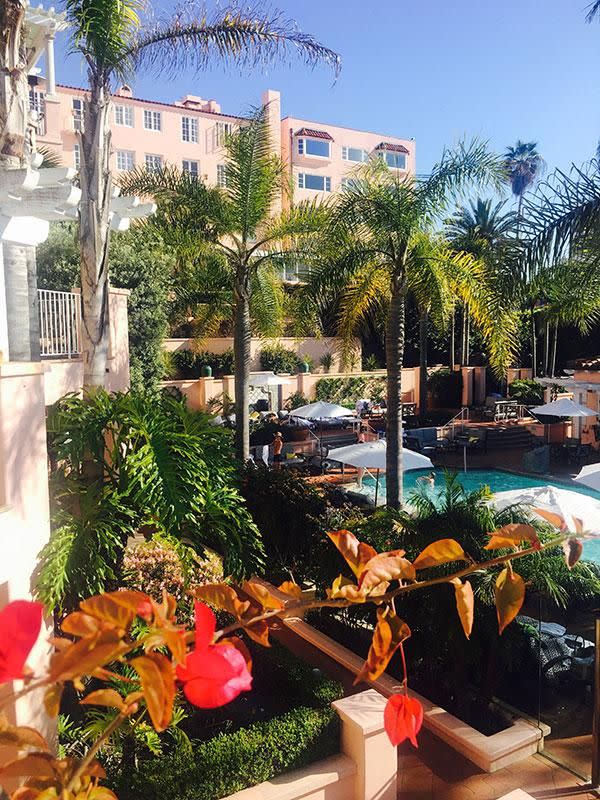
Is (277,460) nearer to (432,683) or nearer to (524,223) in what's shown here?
(524,223)

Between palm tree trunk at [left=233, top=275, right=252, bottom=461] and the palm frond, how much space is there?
17.4ft

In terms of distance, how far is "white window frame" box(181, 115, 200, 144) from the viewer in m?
47.6

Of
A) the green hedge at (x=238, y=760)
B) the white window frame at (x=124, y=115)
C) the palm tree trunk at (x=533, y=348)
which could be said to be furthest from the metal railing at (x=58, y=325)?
the white window frame at (x=124, y=115)

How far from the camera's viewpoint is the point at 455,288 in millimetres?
14438

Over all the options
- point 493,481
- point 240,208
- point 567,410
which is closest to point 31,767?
point 240,208

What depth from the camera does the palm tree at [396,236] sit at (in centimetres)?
1373

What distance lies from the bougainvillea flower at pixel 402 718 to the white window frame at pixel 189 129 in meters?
49.4

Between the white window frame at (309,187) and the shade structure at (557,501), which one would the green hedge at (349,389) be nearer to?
the shade structure at (557,501)

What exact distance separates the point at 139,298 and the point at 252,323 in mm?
5401

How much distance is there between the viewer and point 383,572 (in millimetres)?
1785

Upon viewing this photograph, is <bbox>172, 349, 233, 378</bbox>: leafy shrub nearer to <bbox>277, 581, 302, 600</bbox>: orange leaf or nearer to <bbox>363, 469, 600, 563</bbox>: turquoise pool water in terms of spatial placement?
<bbox>363, 469, 600, 563</bbox>: turquoise pool water

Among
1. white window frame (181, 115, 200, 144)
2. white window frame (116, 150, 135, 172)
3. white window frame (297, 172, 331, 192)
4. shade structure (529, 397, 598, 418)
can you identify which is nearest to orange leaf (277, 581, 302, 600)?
shade structure (529, 397, 598, 418)

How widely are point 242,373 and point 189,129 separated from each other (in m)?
37.0

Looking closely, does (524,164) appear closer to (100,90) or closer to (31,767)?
(100,90)
